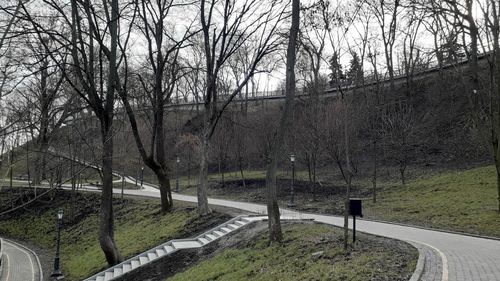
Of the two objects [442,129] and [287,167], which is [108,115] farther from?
[442,129]

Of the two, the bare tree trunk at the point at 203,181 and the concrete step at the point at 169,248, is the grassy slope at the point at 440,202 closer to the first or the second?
the bare tree trunk at the point at 203,181

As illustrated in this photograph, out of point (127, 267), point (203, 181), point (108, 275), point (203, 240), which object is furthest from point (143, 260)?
point (203, 181)

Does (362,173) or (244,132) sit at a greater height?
(244,132)

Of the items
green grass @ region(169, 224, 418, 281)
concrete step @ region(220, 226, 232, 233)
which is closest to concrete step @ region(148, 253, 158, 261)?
concrete step @ region(220, 226, 232, 233)

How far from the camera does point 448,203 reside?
18.7 metres

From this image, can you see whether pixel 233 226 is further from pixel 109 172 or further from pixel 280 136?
pixel 280 136

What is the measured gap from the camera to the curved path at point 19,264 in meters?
19.0

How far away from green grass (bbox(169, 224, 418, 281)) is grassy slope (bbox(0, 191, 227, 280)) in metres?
5.43

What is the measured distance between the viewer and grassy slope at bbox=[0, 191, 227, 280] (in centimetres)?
1889

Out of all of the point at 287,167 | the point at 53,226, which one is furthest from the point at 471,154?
the point at 53,226

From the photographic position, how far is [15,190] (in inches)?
1448

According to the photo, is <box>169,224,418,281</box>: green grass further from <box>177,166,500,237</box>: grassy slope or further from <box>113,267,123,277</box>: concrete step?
<box>177,166,500,237</box>: grassy slope

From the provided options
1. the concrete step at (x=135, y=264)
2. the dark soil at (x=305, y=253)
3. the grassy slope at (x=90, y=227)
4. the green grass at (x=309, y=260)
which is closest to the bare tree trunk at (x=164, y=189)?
the grassy slope at (x=90, y=227)

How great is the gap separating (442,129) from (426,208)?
18.2 metres
